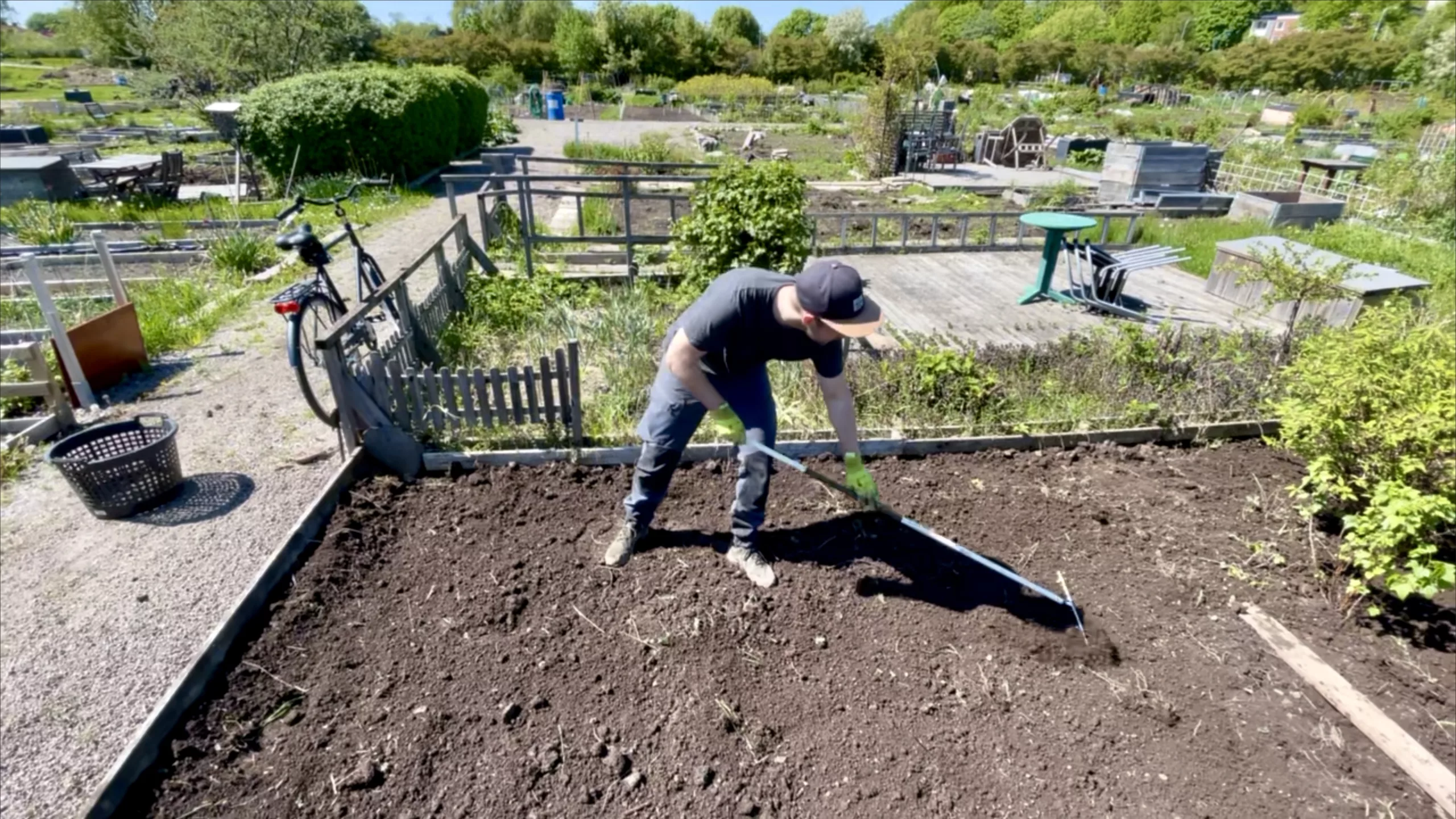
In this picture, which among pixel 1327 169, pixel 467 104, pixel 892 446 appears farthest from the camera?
pixel 467 104

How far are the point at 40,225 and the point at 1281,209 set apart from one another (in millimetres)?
18319

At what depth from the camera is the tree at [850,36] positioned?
5691cm

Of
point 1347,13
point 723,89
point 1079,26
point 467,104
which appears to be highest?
point 1079,26

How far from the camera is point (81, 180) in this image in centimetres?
1223

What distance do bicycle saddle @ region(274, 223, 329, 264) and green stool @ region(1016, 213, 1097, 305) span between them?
690 centimetres

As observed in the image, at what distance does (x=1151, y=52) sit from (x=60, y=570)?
7387 cm

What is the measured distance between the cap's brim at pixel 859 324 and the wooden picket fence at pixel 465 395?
6.38 ft

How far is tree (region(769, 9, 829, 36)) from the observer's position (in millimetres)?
82562

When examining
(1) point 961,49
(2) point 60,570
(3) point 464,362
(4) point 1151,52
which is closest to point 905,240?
(3) point 464,362

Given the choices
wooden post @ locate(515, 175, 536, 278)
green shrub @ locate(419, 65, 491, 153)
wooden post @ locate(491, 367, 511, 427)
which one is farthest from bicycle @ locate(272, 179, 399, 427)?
green shrub @ locate(419, 65, 491, 153)

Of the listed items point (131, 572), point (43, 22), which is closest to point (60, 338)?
point (131, 572)

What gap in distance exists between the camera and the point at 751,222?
6.09 meters

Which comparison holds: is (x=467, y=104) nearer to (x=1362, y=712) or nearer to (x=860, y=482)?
(x=860, y=482)

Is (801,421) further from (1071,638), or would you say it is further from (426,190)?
(426,190)
